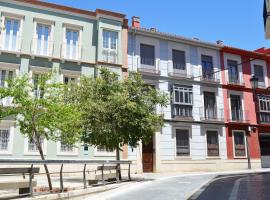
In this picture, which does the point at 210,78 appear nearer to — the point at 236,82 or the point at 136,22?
the point at 236,82

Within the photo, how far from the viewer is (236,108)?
90.9 feet

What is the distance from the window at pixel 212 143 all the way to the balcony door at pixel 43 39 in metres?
13.8

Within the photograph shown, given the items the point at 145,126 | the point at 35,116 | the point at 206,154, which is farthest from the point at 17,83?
the point at 206,154

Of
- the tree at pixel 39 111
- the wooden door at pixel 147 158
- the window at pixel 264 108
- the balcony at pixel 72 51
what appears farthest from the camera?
the window at pixel 264 108

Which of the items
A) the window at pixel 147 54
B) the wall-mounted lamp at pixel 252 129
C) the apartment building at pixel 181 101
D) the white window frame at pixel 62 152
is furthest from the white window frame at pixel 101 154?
the wall-mounted lamp at pixel 252 129

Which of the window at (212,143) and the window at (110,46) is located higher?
the window at (110,46)

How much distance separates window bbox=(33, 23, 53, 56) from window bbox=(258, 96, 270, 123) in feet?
61.5

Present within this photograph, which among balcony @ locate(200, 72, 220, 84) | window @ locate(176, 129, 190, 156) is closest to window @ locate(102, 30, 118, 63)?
window @ locate(176, 129, 190, 156)

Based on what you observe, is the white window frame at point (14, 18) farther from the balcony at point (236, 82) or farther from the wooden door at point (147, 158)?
the balcony at point (236, 82)

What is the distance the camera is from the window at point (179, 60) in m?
25.7

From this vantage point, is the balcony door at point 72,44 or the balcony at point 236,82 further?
the balcony at point 236,82

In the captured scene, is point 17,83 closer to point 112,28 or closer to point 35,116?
point 35,116

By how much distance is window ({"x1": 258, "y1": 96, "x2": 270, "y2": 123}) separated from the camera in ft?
93.4

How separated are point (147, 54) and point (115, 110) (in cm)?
1099
